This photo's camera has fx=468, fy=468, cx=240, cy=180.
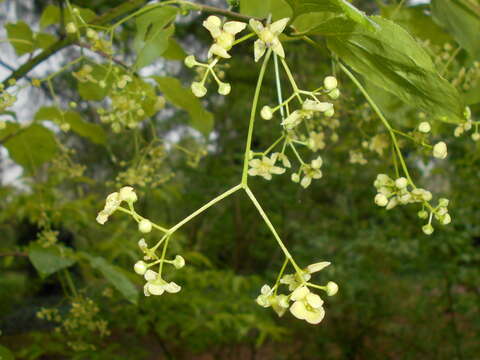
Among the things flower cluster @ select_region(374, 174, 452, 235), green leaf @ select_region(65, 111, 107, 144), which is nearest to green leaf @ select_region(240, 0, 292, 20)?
flower cluster @ select_region(374, 174, 452, 235)

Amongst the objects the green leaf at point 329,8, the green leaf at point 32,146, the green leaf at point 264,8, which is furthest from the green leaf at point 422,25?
the green leaf at point 32,146

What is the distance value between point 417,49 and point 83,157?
5.17 meters

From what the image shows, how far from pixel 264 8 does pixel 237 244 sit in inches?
123

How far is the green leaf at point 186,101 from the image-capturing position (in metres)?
0.75

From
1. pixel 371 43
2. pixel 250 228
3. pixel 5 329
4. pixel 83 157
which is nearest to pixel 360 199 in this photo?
pixel 250 228

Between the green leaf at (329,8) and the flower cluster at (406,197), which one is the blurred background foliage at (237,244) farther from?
the green leaf at (329,8)

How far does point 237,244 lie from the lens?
3.54m

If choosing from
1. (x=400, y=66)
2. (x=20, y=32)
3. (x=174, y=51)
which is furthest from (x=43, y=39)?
(x=400, y=66)

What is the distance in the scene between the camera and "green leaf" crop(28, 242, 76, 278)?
0.81 m

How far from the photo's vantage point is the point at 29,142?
895 millimetres

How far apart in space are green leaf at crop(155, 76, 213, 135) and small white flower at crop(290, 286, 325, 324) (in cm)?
48

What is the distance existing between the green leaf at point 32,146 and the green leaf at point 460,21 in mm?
693

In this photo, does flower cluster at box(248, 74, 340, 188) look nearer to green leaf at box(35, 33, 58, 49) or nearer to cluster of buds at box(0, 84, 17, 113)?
cluster of buds at box(0, 84, 17, 113)

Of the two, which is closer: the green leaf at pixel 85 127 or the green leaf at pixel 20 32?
the green leaf at pixel 20 32
